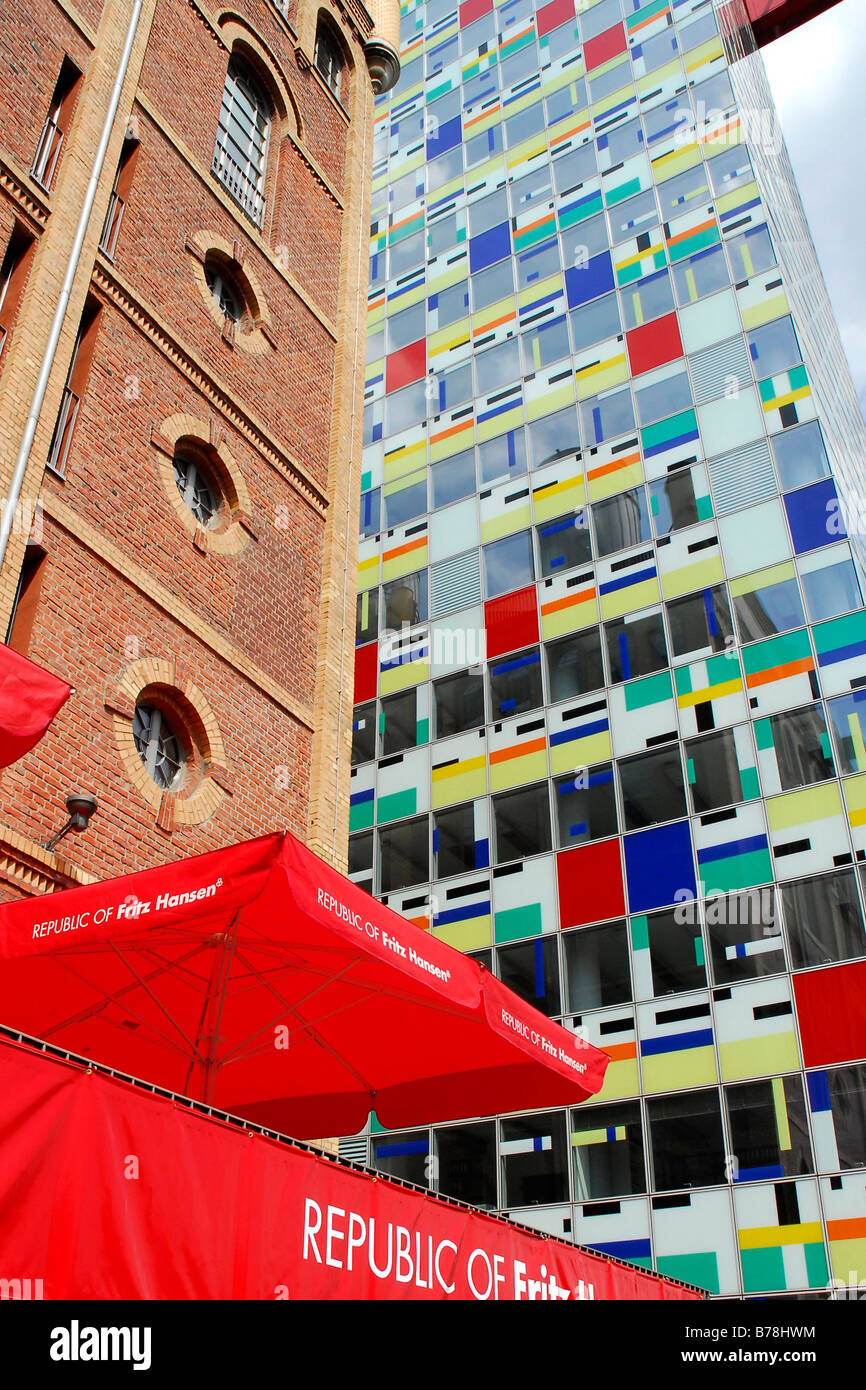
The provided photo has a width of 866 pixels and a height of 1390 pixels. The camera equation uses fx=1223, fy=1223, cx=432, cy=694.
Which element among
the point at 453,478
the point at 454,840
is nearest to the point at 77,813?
A: the point at 454,840

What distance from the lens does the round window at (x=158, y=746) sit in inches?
453

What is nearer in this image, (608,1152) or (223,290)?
(223,290)

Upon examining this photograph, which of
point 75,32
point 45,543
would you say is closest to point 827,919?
point 45,543

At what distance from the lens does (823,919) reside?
19.9 meters

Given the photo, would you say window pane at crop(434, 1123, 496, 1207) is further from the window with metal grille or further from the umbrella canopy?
the window with metal grille

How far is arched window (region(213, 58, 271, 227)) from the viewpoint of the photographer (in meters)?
16.1

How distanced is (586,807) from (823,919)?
515cm

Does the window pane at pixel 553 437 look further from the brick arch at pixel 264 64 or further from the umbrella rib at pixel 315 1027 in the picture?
the umbrella rib at pixel 315 1027

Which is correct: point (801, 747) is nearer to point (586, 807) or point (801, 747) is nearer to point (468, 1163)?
point (586, 807)

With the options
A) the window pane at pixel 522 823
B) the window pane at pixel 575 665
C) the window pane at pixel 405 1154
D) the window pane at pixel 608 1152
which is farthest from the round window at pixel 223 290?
the window pane at pixel 405 1154

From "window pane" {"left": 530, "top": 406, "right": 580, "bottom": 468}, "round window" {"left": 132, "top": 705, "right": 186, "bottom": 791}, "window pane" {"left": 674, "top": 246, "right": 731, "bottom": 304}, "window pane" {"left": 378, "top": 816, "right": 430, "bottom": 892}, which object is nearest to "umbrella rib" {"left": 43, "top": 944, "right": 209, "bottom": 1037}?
"round window" {"left": 132, "top": 705, "right": 186, "bottom": 791}

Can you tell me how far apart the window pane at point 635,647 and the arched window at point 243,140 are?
11.3 meters

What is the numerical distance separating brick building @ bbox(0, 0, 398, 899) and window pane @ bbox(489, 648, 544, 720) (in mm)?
9736

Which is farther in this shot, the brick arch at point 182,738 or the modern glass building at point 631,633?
the modern glass building at point 631,633
